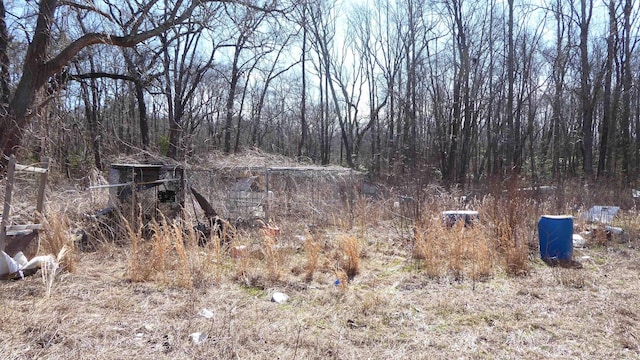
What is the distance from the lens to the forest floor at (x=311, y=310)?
307 centimetres

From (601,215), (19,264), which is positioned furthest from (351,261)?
(601,215)

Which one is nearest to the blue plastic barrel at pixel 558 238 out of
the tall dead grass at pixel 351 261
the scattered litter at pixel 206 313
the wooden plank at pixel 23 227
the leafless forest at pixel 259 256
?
the leafless forest at pixel 259 256

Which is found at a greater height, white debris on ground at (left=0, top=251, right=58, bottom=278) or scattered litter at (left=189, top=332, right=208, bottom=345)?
white debris on ground at (left=0, top=251, right=58, bottom=278)

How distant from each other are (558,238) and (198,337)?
528 cm

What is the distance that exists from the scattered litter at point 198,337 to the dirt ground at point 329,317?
3 centimetres

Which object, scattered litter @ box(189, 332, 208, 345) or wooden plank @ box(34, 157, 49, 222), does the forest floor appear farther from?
wooden plank @ box(34, 157, 49, 222)

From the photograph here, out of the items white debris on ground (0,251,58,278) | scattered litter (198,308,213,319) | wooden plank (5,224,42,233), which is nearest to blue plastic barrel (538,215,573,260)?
scattered litter (198,308,213,319)

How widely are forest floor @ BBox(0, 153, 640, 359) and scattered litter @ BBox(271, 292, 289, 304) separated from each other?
3.4 inches

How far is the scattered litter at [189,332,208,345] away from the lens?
3.16 metres

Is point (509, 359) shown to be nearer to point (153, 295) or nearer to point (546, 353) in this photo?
point (546, 353)

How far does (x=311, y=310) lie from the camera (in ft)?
13.1

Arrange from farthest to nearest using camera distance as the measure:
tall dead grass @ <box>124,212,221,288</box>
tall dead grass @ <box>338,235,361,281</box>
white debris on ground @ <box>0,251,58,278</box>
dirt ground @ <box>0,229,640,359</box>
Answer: tall dead grass @ <box>338,235,361,281</box>, tall dead grass @ <box>124,212,221,288</box>, white debris on ground @ <box>0,251,58,278</box>, dirt ground @ <box>0,229,640,359</box>

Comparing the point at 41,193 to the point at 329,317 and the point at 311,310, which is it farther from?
the point at 329,317

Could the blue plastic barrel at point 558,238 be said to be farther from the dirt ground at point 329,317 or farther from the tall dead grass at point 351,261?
the tall dead grass at point 351,261
